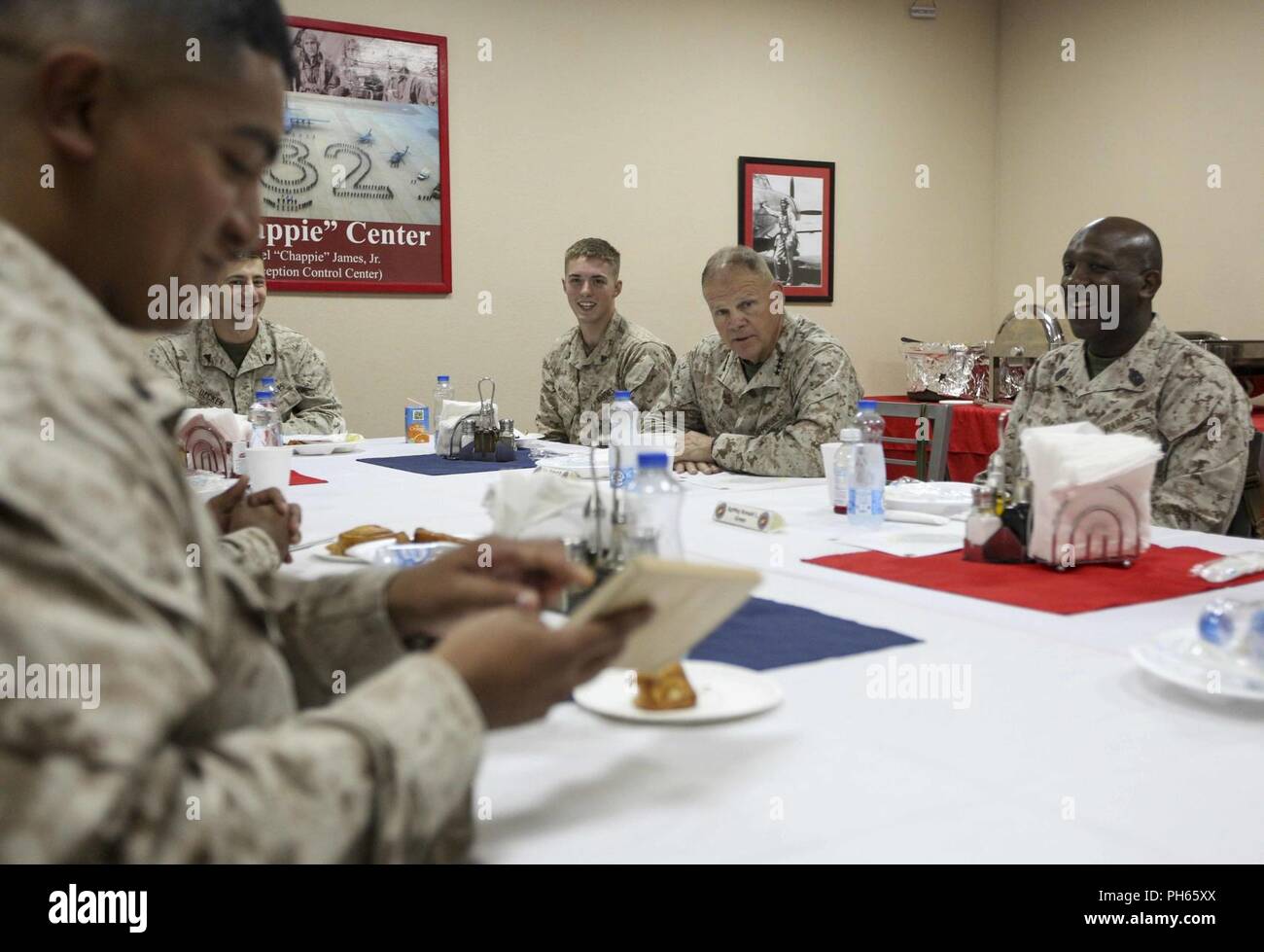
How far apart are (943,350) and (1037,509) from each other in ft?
13.1

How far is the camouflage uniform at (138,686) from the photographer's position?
457 millimetres

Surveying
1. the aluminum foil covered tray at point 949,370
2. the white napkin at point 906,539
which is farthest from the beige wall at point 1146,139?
the white napkin at point 906,539

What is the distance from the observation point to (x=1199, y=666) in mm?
1062

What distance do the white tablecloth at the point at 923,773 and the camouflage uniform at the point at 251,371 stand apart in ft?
9.75

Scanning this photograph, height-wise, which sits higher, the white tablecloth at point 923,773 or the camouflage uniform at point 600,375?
the camouflage uniform at point 600,375

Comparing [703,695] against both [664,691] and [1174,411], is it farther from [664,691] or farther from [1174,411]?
[1174,411]

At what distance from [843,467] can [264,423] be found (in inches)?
68.7

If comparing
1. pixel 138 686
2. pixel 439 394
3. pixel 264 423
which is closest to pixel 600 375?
pixel 439 394

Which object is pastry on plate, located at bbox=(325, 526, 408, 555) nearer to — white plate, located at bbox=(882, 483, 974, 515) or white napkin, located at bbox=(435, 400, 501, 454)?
white plate, located at bbox=(882, 483, 974, 515)

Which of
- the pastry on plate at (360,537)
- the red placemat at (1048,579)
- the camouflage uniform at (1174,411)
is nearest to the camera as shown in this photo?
the red placemat at (1048,579)

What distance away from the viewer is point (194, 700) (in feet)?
1.65

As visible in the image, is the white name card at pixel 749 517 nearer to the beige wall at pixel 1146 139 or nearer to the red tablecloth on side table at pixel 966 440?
the red tablecloth on side table at pixel 966 440

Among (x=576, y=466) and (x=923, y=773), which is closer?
(x=923, y=773)

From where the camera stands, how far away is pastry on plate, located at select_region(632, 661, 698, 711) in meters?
0.98
